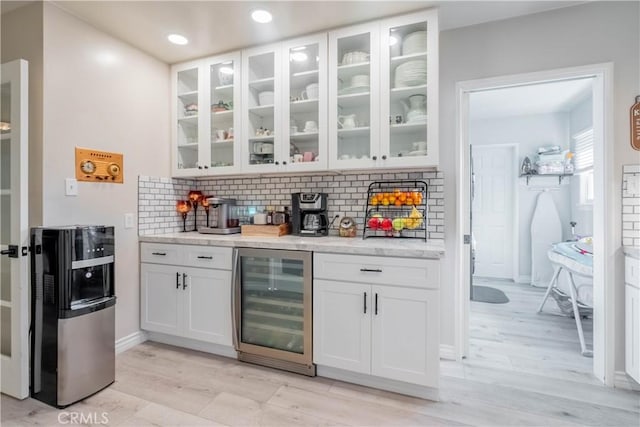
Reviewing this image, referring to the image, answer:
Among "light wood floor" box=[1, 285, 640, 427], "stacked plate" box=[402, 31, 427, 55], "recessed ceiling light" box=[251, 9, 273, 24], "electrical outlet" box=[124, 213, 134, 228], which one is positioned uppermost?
"recessed ceiling light" box=[251, 9, 273, 24]

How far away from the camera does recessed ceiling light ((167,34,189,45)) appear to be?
2418 mm

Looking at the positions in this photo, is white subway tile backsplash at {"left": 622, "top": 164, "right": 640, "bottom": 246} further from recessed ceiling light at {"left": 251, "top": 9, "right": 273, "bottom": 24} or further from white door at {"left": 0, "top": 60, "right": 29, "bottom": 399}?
white door at {"left": 0, "top": 60, "right": 29, "bottom": 399}

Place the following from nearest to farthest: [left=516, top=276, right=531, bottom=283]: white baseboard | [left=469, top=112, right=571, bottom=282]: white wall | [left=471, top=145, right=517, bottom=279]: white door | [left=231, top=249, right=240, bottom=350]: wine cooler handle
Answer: [left=231, top=249, right=240, bottom=350]: wine cooler handle, [left=469, top=112, right=571, bottom=282]: white wall, [left=516, top=276, right=531, bottom=283]: white baseboard, [left=471, top=145, right=517, bottom=279]: white door

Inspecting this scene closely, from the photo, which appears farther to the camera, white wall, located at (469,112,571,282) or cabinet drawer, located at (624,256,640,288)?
white wall, located at (469,112,571,282)

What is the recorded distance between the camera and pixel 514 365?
2303 millimetres

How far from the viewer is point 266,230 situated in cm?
258

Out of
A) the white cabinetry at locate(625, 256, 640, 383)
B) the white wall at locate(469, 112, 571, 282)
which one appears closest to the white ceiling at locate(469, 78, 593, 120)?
the white wall at locate(469, 112, 571, 282)

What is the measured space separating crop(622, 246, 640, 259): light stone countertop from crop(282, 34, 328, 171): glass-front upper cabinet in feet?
6.70

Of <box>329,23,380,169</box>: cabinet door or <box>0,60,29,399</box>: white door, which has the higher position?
<box>329,23,380,169</box>: cabinet door

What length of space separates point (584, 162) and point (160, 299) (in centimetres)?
529

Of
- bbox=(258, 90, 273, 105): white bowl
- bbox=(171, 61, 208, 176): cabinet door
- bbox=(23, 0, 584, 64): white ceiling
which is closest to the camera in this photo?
bbox=(23, 0, 584, 64): white ceiling

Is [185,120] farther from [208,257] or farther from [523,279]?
[523,279]

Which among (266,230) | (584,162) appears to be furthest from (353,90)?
(584,162)

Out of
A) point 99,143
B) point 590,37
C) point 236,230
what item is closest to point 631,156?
point 590,37
